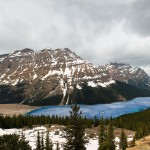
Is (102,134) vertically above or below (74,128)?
below

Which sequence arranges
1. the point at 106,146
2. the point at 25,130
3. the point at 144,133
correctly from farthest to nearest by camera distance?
the point at 25,130, the point at 144,133, the point at 106,146

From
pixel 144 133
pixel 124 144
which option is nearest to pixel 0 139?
pixel 124 144

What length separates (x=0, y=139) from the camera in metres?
125

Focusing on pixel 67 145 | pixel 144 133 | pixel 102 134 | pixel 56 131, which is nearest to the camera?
pixel 67 145

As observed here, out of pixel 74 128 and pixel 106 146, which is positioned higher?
pixel 74 128

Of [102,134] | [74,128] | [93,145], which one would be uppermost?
[74,128]

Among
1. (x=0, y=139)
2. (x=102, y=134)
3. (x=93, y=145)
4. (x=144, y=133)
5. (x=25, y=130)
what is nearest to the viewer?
(x=102, y=134)

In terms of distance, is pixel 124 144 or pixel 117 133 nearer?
pixel 124 144

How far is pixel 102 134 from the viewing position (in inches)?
4412

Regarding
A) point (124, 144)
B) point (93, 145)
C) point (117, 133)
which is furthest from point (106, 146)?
point (117, 133)

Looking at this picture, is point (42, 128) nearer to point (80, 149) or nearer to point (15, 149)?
point (15, 149)

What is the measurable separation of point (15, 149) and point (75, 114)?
69.5 m

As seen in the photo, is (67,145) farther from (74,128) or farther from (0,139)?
(0,139)

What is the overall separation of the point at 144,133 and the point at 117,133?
2508cm
